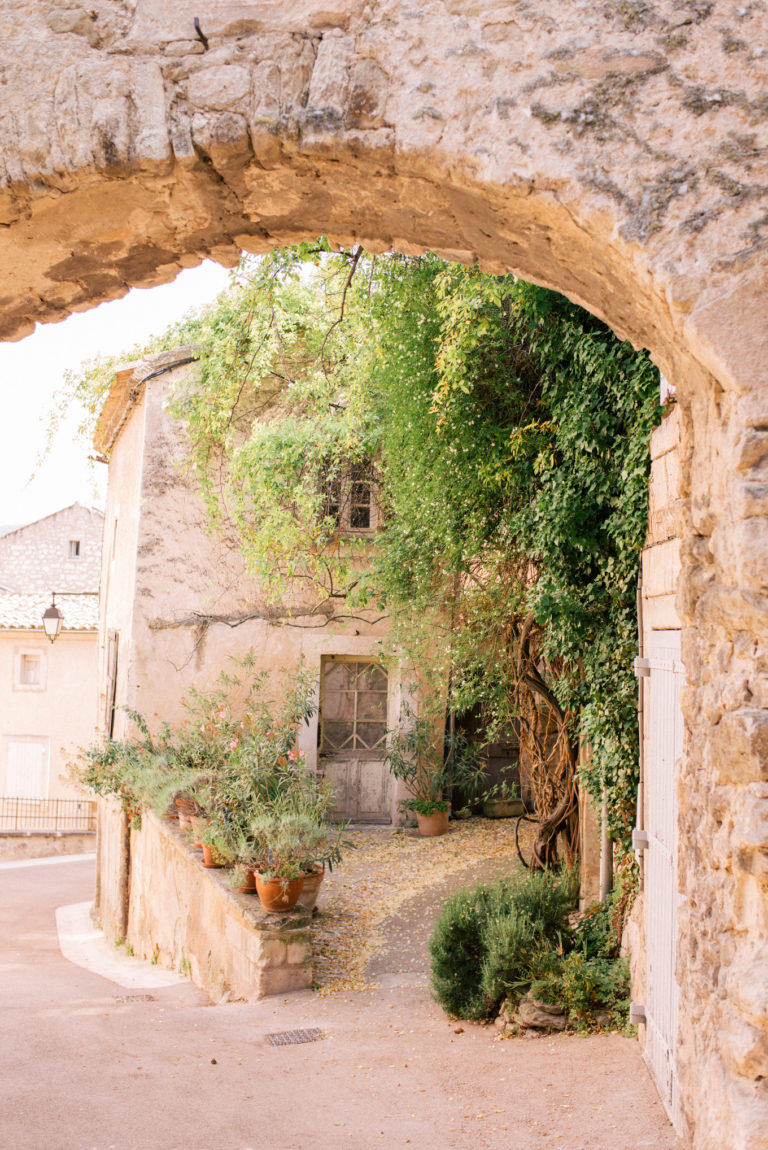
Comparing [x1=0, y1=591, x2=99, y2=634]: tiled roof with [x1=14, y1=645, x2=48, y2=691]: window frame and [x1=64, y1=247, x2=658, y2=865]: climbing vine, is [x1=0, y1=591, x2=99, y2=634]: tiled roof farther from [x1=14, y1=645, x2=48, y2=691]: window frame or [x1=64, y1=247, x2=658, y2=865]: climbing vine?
[x1=64, y1=247, x2=658, y2=865]: climbing vine

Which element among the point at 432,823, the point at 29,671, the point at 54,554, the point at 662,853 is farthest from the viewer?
the point at 54,554

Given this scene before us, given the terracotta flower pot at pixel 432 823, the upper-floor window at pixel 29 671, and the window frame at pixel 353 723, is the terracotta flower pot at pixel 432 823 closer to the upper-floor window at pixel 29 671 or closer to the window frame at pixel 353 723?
the window frame at pixel 353 723

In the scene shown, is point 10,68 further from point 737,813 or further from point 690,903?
point 690,903

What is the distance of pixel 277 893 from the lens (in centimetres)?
580

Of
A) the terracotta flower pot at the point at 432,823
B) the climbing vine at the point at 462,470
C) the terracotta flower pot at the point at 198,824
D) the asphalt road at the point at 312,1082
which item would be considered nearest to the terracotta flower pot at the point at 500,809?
the terracotta flower pot at the point at 432,823

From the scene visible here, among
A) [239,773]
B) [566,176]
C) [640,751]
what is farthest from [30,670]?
[566,176]

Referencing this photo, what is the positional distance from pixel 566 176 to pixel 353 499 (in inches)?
324

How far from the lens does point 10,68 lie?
7.70 feet

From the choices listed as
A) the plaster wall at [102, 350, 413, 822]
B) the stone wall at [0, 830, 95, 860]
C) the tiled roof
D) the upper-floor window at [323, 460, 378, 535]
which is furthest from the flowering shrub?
the tiled roof

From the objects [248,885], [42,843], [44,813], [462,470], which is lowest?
[42,843]

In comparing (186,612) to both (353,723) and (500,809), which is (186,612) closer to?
(353,723)

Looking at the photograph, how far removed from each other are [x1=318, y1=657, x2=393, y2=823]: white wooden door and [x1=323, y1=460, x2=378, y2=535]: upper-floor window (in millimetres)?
1633

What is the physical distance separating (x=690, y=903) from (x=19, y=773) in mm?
→ 18558

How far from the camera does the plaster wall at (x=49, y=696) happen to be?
728 inches
